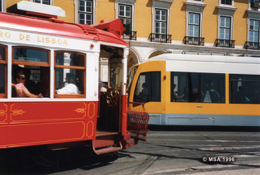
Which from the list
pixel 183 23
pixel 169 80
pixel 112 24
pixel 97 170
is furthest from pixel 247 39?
pixel 97 170

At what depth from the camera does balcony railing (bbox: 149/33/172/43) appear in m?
19.8

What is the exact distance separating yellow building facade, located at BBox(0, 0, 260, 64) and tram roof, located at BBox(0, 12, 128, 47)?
1344 centimetres

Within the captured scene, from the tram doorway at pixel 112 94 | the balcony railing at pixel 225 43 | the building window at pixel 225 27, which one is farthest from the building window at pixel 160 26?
the tram doorway at pixel 112 94

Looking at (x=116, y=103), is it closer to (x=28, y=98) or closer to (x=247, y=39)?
(x=28, y=98)

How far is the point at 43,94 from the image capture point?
4641 millimetres

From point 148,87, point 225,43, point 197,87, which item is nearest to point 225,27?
point 225,43

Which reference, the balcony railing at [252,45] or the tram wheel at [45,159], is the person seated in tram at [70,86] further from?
the balcony railing at [252,45]

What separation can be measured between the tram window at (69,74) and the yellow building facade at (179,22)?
45.8ft

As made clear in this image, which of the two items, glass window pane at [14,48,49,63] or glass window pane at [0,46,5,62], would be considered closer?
glass window pane at [0,46,5,62]

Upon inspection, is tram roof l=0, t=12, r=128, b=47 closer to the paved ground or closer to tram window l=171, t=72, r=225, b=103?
the paved ground

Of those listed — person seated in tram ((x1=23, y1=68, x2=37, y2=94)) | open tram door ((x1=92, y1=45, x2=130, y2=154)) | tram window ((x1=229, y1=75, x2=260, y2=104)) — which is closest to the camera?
person seated in tram ((x1=23, y1=68, x2=37, y2=94))

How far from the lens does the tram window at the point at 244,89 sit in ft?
34.5

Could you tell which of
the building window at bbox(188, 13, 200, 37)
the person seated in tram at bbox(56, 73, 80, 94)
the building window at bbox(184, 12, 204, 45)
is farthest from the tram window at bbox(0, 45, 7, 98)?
the building window at bbox(188, 13, 200, 37)

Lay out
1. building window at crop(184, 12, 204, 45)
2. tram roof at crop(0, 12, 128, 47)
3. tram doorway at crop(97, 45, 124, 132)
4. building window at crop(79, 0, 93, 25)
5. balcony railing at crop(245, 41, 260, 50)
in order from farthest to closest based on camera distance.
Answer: balcony railing at crop(245, 41, 260, 50), building window at crop(184, 12, 204, 45), building window at crop(79, 0, 93, 25), tram doorway at crop(97, 45, 124, 132), tram roof at crop(0, 12, 128, 47)
